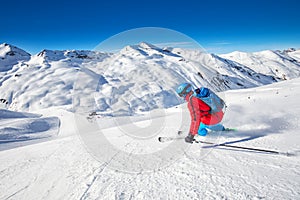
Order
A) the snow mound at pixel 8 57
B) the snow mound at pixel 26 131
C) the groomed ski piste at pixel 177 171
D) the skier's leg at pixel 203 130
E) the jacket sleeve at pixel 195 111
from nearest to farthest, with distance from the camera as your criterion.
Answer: the groomed ski piste at pixel 177 171 → the jacket sleeve at pixel 195 111 → the skier's leg at pixel 203 130 → the snow mound at pixel 26 131 → the snow mound at pixel 8 57

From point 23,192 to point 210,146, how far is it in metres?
3.94

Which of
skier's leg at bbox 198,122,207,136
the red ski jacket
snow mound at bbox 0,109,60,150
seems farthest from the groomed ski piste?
snow mound at bbox 0,109,60,150

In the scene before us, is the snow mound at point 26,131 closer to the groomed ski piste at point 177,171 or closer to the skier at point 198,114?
the groomed ski piste at point 177,171

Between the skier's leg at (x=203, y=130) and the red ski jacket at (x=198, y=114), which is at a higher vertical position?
the red ski jacket at (x=198, y=114)

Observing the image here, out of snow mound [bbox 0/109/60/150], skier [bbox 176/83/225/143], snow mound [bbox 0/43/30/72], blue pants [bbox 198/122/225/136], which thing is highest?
snow mound [bbox 0/43/30/72]

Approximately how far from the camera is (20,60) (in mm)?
141625

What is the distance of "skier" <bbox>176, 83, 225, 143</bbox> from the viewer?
4.74 m

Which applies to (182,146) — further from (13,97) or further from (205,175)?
(13,97)

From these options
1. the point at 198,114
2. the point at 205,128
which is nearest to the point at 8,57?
the point at 205,128

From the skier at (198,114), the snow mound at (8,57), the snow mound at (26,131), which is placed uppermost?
the snow mound at (8,57)

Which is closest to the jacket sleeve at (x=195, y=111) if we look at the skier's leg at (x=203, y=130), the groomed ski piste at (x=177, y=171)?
the groomed ski piste at (x=177, y=171)

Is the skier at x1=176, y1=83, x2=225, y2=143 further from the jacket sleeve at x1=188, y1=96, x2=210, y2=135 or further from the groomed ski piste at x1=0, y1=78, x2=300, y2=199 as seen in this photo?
the groomed ski piste at x1=0, y1=78, x2=300, y2=199

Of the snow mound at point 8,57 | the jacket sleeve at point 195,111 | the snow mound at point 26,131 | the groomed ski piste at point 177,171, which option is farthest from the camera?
the snow mound at point 8,57

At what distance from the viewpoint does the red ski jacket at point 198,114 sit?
475 cm
